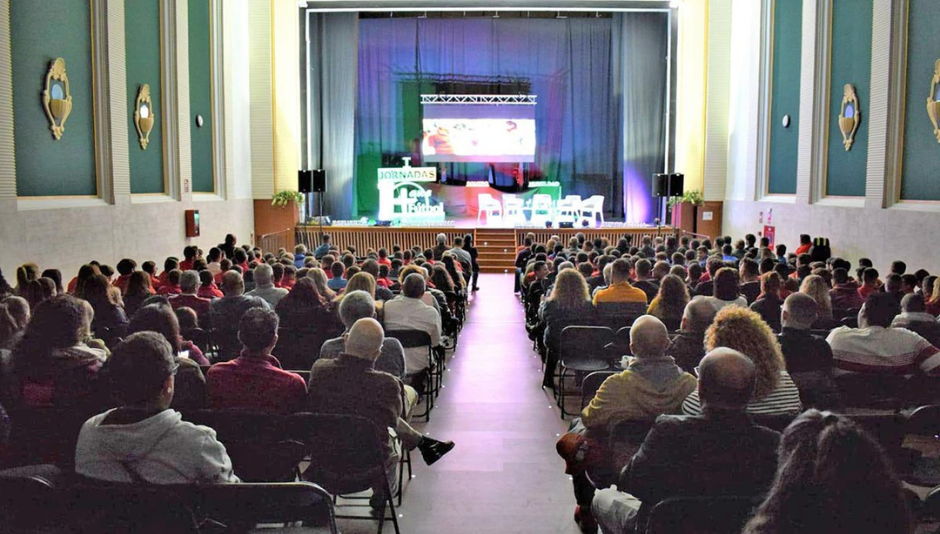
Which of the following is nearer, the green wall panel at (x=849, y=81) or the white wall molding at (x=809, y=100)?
the green wall panel at (x=849, y=81)

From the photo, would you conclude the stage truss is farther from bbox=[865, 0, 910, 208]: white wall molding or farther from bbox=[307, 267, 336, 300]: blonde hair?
bbox=[307, 267, 336, 300]: blonde hair

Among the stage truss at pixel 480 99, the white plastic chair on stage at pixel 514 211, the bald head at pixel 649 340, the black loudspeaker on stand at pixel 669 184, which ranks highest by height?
the stage truss at pixel 480 99

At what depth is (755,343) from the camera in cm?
346

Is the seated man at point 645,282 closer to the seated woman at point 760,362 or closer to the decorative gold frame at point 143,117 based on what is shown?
the seated woman at point 760,362

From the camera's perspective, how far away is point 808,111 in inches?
559

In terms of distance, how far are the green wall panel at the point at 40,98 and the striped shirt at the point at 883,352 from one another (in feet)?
28.5

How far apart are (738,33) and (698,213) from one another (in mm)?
4025

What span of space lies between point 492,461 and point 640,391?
6.14 feet

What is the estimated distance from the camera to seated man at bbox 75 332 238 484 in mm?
2678

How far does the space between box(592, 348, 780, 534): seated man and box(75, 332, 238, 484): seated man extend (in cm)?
147

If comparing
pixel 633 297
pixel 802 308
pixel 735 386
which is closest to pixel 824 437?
pixel 735 386

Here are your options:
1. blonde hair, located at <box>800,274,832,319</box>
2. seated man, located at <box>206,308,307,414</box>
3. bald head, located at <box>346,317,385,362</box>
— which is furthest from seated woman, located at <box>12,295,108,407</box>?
blonde hair, located at <box>800,274,832,319</box>

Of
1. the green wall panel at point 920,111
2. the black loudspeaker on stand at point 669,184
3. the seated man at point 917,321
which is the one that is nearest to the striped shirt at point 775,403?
the seated man at point 917,321

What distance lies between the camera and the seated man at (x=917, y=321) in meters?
5.46
